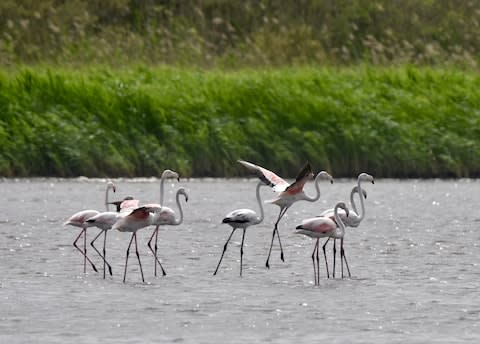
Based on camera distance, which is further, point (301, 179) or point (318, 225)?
point (301, 179)

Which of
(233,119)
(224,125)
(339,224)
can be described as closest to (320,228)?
(339,224)

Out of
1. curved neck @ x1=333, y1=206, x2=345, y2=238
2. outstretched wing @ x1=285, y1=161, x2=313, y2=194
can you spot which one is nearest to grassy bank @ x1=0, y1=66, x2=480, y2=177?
outstretched wing @ x1=285, y1=161, x2=313, y2=194

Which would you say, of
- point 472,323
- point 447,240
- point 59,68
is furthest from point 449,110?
point 472,323

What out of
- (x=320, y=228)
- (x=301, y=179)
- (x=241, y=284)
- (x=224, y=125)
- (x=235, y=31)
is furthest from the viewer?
(x=235, y=31)

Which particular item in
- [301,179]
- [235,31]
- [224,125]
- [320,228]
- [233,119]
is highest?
[235,31]

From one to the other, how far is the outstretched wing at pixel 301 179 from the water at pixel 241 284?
0.63 meters

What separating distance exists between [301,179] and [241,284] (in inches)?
64.6

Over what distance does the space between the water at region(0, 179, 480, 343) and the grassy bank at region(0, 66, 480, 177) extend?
2.41 metres

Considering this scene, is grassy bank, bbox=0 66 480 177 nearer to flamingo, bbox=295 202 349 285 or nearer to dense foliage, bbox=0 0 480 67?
dense foliage, bbox=0 0 480 67

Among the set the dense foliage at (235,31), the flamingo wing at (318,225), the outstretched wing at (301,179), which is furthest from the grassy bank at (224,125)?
the flamingo wing at (318,225)

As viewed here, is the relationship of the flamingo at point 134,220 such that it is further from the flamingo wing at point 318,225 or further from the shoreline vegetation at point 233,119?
the shoreline vegetation at point 233,119

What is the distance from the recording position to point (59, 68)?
2439 cm

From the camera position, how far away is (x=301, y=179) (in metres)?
13.6

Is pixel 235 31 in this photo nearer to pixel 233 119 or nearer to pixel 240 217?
pixel 233 119
